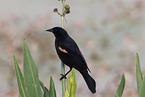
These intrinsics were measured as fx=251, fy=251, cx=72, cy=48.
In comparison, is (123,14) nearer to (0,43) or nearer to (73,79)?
(0,43)

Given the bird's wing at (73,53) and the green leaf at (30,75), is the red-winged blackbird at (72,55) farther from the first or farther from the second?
the green leaf at (30,75)

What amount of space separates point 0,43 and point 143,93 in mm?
2103

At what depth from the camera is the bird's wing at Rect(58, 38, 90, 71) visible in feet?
3.99

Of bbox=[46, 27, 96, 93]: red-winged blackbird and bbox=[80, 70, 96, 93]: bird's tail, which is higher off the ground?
bbox=[46, 27, 96, 93]: red-winged blackbird

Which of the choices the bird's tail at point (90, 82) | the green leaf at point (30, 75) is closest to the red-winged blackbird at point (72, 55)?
the bird's tail at point (90, 82)

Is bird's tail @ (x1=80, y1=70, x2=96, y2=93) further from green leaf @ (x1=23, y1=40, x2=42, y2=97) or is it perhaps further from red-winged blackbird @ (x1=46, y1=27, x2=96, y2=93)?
green leaf @ (x1=23, y1=40, x2=42, y2=97)

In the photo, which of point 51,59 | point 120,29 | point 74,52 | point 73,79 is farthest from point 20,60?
point 73,79

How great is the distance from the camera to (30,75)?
3.36ft

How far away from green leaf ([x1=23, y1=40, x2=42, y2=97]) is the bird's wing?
0.75 feet

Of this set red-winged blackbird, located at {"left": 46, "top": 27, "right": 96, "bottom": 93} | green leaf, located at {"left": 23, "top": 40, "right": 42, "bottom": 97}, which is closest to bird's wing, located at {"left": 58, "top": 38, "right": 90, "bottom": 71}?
red-winged blackbird, located at {"left": 46, "top": 27, "right": 96, "bottom": 93}

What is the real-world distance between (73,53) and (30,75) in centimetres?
29

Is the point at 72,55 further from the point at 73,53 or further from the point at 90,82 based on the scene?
→ the point at 90,82

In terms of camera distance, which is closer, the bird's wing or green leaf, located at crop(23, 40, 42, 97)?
green leaf, located at crop(23, 40, 42, 97)

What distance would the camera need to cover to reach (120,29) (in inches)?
128
